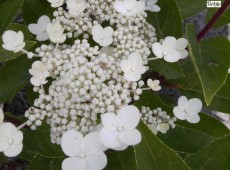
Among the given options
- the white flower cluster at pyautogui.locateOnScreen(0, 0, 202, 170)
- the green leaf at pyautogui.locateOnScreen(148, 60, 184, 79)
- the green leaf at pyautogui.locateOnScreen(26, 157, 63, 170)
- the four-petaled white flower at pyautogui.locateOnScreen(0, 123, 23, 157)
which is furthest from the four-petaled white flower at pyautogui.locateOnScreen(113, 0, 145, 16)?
the green leaf at pyautogui.locateOnScreen(26, 157, 63, 170)

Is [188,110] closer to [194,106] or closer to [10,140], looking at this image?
[194,106]

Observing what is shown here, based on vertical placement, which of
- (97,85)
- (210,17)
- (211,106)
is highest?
(97,85)

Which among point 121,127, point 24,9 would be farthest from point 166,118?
point 24,9

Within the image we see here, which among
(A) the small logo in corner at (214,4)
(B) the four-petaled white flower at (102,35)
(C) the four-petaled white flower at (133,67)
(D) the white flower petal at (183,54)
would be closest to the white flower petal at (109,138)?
(C) the four-petaled white flower at (133,67)

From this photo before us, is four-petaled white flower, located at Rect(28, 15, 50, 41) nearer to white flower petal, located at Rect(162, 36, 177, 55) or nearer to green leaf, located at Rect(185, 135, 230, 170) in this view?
white flower petal, located at Rect(162, 36, 177, 55)

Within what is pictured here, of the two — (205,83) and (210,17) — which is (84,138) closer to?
(205,83)

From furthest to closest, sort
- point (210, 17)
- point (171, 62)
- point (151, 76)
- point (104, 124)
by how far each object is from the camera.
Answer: point (151, 76) < point (210, 17) < point (171, 62) < point (104, 124)

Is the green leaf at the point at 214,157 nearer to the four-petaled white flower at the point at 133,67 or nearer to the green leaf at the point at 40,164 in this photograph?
the four-petaled white flower at the point at 133,67

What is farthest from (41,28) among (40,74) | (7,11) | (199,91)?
(199,91)
